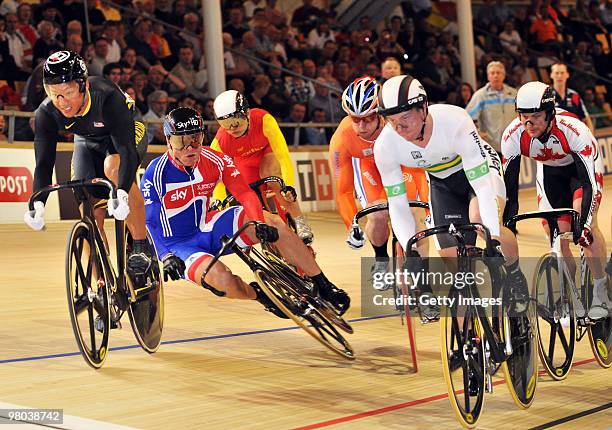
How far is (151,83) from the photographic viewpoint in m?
Result: 10.9

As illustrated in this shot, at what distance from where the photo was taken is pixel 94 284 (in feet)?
15.8

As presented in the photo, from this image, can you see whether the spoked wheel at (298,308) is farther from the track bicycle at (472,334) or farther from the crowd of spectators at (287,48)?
the crowd of spectators at (287,48)

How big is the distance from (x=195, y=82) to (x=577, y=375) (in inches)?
313

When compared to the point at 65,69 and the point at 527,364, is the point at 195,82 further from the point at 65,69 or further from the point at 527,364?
the point at 527,364

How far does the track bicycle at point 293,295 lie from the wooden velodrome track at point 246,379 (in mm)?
129

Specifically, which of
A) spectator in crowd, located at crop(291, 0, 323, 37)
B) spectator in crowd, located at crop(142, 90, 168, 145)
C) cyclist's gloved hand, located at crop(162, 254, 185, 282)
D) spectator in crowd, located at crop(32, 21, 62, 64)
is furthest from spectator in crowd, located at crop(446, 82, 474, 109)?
cyclist's gloved hand, located at crop(162, 254, 185, 282)

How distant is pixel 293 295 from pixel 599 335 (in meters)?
1.42

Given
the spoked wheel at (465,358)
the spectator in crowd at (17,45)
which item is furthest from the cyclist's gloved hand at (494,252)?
the spectator in crowd at (17,45)

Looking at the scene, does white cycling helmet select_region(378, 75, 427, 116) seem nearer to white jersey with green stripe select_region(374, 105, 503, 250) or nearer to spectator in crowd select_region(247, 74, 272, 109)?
white jersey with green stripe select_region(374, 105, 503, 250)

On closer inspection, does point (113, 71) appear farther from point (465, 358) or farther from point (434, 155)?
point (465, 358)

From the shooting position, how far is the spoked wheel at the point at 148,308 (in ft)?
16.8

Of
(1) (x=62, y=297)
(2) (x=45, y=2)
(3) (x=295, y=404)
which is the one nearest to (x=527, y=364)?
(3) (x=295, y=404)

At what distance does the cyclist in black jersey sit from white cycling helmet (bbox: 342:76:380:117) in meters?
1.27

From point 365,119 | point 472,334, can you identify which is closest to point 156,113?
point 365,119
